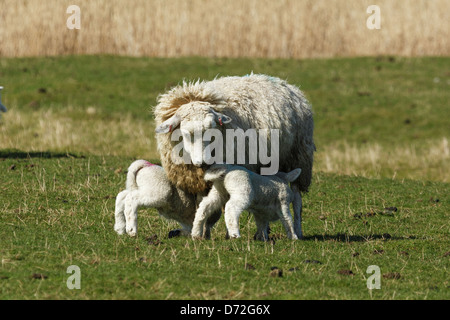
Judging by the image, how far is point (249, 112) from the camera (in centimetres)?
923

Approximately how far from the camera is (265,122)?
30.3 ft

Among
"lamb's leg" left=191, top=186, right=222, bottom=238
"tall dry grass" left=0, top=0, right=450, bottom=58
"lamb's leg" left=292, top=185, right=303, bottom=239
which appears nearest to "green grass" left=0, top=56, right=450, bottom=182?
"tall dry grass" left=0, top=0, right=450, bottom=58

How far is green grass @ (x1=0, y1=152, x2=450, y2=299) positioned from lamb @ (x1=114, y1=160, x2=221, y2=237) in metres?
0.21

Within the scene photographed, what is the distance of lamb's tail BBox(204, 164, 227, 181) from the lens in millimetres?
8578

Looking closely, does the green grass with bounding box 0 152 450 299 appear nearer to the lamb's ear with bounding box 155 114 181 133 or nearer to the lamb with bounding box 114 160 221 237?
the lamb with bounding box 114 160 221 237

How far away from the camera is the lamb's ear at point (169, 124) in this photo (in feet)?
28.2

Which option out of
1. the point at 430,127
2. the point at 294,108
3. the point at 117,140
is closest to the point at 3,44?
the point at 117,140

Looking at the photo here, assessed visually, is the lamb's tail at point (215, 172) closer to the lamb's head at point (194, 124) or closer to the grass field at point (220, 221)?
the lamb's head at point (194, 124)

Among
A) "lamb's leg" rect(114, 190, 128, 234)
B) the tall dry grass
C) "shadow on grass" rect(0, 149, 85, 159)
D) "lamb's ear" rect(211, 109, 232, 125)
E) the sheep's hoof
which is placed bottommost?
the sheep's hoof

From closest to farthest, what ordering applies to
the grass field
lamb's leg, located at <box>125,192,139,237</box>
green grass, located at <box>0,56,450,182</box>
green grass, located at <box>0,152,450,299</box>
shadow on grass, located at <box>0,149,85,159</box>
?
green grass, located at <box>0,152,450,299</box> → the grass field → lamb's leg, located at <box>125,192,139,237</box> → shadow on grass, located at <box>0,149,85,159</box> → green grass, located at <box>0,56,450,182</box>

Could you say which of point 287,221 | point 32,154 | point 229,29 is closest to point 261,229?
point 287,221

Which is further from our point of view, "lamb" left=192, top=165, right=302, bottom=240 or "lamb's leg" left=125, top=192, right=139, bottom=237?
"lamb's leg" left=125, top=192, right=139, bottom=237

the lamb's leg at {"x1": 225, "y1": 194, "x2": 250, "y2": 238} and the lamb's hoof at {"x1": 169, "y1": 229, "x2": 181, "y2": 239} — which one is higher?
the lamb's leg at {"x1": 225, "y1": 194, "x2": 250, "y2": 238}

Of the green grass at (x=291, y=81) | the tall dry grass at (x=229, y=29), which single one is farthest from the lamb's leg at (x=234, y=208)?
the tall dry grass at (x=229, y=29)
